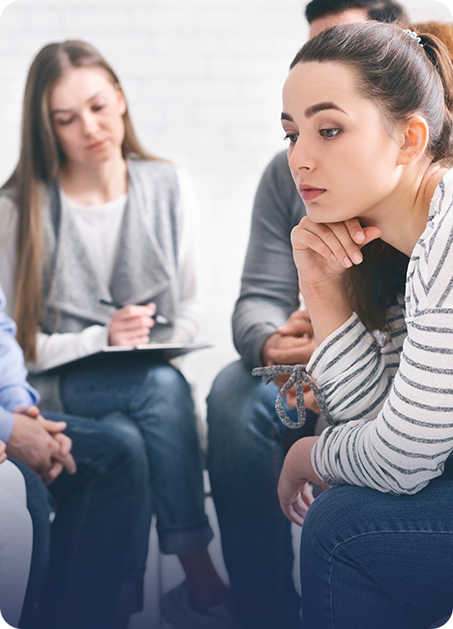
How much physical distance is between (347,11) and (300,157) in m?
0.51

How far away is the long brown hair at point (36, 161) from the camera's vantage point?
1334 mm

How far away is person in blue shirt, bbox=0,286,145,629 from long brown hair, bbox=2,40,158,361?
0.29 meters

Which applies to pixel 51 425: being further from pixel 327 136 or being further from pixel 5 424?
pixel 327 136

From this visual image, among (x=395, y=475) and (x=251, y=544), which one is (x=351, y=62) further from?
(x=251, y=544)

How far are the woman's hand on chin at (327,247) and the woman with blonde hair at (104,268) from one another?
51cm

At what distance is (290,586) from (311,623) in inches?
11.9

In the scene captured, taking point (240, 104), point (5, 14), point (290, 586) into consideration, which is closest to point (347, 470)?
point (290, 586)

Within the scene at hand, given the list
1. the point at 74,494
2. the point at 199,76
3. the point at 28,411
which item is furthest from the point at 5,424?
the point at 199,76

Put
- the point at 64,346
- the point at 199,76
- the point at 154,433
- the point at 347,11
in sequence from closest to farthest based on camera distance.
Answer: the point at 347,11, the point at 154,433, the point at 64,346, the point at 199,76

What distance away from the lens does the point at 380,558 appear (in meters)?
0.61

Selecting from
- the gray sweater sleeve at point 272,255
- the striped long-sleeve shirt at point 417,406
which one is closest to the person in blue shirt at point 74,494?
the gray sweater sleeve at point 272,255

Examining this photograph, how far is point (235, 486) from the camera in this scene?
3.38 ft

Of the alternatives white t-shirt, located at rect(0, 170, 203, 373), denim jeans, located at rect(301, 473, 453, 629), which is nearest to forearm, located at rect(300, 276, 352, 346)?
denim jeans, located at rect(301, 473, 453, 629)

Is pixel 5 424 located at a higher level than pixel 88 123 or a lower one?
lower
